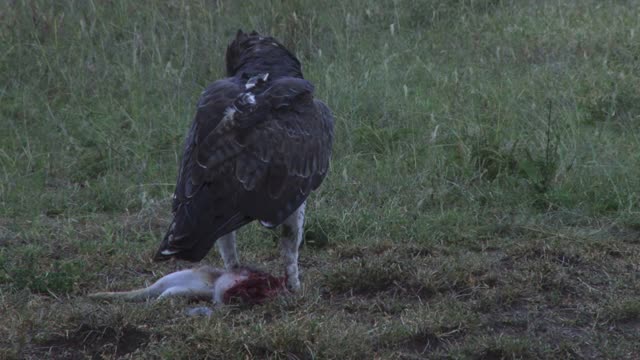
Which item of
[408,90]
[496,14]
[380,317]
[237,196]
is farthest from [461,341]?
[496,14]

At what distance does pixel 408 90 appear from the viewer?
8.05 metres

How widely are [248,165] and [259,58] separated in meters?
0.94

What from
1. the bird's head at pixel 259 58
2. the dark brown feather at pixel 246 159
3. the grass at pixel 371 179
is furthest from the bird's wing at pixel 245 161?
the grass at pixel 371 179

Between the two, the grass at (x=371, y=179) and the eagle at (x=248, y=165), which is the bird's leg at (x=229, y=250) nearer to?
the eagle at (x=248, y=165)

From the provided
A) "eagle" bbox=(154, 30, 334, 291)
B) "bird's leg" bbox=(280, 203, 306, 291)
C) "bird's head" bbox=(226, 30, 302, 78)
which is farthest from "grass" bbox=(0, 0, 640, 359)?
"bird's head" bbox=(226, 30, 302, 78)

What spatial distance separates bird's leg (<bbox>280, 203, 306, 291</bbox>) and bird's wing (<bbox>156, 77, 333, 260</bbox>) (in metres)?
0.10

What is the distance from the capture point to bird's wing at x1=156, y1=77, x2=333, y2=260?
4.78 m

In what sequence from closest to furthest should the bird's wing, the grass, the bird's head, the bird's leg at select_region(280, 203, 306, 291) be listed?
1. the grass
2. the bird's wing
3. the bird's leg at select_region(280, 203, 306, 291)
4. the bird's head

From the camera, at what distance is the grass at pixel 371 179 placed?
462 cm

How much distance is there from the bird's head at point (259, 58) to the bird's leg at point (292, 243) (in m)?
0.76

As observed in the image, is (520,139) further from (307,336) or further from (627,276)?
(307,336)

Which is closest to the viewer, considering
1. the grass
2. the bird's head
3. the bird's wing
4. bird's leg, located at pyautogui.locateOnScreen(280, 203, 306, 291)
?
the grass

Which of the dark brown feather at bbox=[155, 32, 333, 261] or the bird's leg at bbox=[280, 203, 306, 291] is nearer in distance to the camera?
the dark brown feather at bbox=[155, 32, 333, 261]

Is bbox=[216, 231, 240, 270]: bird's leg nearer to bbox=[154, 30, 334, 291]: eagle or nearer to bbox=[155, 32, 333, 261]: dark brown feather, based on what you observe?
bbox=[154, 30, 334, 291]: eagle
